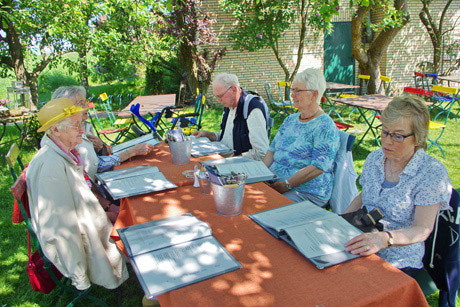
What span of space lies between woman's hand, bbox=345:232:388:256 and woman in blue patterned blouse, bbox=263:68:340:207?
1.10m

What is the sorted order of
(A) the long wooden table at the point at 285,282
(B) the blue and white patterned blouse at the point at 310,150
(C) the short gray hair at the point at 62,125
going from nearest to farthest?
(A) the long wooden table at the point at 285,282
(C) the short gray hair at the point at 62,125
(B) the blue and white patterned blouse at the point at 310,150

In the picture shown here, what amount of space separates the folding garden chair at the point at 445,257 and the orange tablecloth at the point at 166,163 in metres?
1.48

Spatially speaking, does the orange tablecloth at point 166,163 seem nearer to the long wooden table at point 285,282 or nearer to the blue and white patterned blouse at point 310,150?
the blue and white patterned blouse at point 310,150

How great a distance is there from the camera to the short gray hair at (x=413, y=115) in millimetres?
1792

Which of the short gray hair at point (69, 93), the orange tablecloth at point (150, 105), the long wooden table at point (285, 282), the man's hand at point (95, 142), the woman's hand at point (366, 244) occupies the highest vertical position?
the short gray hair at point (69, 93)

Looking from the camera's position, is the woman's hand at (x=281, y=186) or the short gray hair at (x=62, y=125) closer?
the short gray hair at (x=62, y=125)

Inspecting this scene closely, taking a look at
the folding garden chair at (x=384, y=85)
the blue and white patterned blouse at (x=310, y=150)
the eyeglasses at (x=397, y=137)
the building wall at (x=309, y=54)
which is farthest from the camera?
the building wall at (x=309, y=54)

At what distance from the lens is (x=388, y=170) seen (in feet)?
6.51

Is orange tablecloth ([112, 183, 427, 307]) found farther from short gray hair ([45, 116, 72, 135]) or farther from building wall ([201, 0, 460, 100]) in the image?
building wall ([201, 0, 460, 100])

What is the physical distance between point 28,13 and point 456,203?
8713 mm

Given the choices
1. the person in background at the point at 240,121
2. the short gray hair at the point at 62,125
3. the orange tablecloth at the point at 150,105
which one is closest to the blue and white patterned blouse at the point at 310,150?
the person in background at the point at 240,121

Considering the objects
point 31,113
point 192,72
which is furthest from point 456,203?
point 192,72

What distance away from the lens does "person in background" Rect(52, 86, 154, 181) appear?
2693mm

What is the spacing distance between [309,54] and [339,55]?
1.36 m
